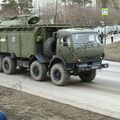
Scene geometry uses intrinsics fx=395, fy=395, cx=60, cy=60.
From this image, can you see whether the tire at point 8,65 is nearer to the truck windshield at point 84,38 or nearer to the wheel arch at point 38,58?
the wheel arch at point 38,58

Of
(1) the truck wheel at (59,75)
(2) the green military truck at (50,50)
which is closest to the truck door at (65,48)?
(2) the green military truck at (50,50)

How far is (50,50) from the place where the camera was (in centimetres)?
1602

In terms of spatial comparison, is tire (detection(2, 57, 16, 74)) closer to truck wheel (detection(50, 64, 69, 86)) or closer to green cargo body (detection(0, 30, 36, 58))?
green cargo body (detection(0, 30, 36, 58))

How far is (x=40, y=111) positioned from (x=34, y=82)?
21.0 feet

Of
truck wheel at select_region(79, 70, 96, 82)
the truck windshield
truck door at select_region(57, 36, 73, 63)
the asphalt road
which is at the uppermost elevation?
Result: the truck windshield

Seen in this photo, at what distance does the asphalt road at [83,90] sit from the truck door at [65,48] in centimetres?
118

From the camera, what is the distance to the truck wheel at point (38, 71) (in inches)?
643

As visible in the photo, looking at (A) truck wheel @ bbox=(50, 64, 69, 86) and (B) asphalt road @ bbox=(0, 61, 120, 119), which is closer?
(B) asphalt road @ bbox=(0, 61, 120, 119)

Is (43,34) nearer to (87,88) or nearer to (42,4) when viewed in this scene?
(87,88)

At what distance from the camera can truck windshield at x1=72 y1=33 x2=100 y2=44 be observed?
49.3 feet

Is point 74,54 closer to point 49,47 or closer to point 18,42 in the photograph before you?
point 49,47

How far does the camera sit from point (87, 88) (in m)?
14.7

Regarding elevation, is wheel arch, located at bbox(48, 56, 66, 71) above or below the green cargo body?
below

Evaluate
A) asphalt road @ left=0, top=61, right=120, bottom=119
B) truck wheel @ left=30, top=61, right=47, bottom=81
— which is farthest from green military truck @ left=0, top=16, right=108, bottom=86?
asphalt road @ left=0, top=61, right=120, bottom=119
